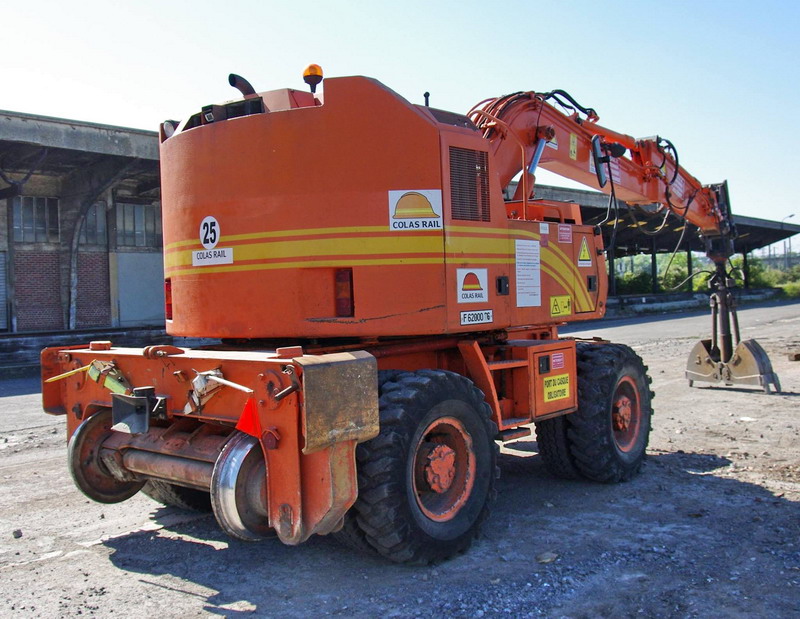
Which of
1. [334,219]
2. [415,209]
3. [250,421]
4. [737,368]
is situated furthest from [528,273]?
[737,368]

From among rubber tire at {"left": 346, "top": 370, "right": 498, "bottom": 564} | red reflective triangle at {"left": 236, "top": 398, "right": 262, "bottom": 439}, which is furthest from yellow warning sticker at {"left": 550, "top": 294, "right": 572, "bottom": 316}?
red reflective triangle at {"left": 236, "top": 398, "right": 262, "bottom": 439}

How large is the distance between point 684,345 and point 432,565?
1624 centimetres

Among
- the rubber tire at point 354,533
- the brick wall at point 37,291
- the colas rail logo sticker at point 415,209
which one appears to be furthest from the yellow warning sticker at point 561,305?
the brick wall at point 37,291

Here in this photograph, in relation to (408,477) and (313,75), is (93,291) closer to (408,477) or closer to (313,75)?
(313,75)

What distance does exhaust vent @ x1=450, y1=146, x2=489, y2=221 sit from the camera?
17.3 ft

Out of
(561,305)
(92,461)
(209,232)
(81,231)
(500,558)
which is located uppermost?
(81,231)

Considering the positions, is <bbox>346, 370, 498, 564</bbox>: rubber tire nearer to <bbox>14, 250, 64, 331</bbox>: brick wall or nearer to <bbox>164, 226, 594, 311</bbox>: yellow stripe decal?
<bbox>164, 226, 594, 311</bbox>: yellow stripe decal

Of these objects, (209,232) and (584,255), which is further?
(584,255)

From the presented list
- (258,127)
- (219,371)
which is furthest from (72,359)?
(258,127)

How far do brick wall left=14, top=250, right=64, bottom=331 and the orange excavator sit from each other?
66.6 feet

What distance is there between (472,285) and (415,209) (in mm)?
720

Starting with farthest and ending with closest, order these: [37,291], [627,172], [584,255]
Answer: [37,291], [627,172], [584,255]

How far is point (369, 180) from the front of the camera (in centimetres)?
501

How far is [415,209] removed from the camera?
16.6 feet
